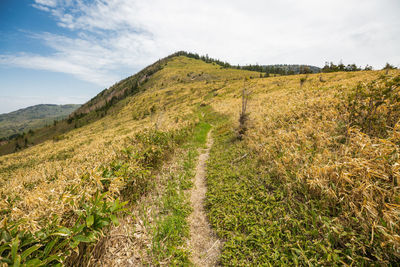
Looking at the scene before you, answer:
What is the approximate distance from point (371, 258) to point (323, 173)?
1760mm

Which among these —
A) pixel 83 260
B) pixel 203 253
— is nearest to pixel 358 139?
pixel 203 253

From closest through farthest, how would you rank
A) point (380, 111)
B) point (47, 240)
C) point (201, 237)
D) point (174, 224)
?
point (47, 240) → point (201, 237) → point (174, 224) → point (380, 111)

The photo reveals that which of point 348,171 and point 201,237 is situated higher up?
point 348,171

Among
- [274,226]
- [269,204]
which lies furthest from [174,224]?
[269,204]

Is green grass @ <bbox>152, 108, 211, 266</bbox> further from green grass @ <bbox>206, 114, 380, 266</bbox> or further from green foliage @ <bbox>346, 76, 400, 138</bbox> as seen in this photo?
green foliage @ <bbox>346, 76, 400, 138</bbox>

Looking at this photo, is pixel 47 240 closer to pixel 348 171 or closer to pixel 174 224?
pixel 174 224

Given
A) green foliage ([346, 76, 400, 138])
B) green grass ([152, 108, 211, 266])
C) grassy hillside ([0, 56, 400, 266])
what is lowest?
green grass ([152, 108, 211, 266])

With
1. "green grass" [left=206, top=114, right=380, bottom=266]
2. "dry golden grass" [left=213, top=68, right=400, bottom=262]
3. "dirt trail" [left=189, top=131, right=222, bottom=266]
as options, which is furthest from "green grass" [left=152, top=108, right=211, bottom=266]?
"dry golden grass" [left=213, top=68, right=400, bottom=262]

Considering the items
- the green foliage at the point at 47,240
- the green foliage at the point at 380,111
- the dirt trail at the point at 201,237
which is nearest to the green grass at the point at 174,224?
the dirt trail at the point at 201,237

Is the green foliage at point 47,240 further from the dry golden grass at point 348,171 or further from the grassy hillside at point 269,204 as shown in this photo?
the dry golden grass at point 348,171

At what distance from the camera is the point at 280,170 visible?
4.88 meters

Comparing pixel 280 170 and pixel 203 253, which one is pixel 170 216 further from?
pixel 280 170

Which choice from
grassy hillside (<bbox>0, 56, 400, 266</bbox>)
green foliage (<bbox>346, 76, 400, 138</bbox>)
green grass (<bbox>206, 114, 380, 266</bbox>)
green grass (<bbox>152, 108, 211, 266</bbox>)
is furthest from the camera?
green foliage (<bbox>346, 76, 400, 138</bbox>)

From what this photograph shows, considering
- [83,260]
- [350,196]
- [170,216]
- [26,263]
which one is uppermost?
[26,263]
